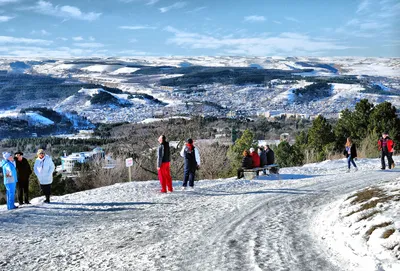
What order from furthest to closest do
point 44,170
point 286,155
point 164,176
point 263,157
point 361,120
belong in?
point 361,120
point 286,155
point 263,157
point 164,176
point 44,170

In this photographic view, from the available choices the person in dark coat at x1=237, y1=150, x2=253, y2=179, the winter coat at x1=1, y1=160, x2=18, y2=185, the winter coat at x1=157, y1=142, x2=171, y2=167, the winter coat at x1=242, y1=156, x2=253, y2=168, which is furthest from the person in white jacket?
the winter coat at x1=242, y1=156, x2=253, y2=168

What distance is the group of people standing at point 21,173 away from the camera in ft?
38.7

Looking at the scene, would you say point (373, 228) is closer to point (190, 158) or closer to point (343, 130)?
point (190, 158)

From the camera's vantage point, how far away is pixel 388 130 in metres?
37.0

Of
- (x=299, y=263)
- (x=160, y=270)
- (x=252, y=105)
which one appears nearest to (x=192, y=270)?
(x=160, y=270)

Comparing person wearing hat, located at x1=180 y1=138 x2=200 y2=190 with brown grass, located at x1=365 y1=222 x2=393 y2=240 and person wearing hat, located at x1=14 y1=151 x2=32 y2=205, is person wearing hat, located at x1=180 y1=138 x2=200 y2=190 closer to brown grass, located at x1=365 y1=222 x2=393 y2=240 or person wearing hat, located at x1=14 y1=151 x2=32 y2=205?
person wearing hat, located at x1=14 y1=151 x2=32 y2=205

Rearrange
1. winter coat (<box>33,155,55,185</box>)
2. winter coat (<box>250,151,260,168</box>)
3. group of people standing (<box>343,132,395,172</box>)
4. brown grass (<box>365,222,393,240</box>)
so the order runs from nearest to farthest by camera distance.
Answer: brown grass (<box>365,222,393,240</box>) < winter coat (<box>33,155,55,185</box>) < winter coat (<box>250,151,260,168</box>) < group of people standing (<box>343,132,395,172</box>)

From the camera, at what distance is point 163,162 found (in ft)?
42.2

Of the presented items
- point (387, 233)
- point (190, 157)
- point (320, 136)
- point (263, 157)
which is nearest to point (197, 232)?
point (387, 233)

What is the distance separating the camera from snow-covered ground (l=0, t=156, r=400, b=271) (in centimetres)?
654

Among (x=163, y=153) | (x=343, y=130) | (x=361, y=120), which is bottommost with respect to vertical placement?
(x=163, y=153)

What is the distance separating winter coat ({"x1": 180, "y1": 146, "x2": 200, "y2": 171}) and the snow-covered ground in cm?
72

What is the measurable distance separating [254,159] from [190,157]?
4.11 metres

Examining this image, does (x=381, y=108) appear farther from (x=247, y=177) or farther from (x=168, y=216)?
(x=168, y=216)
